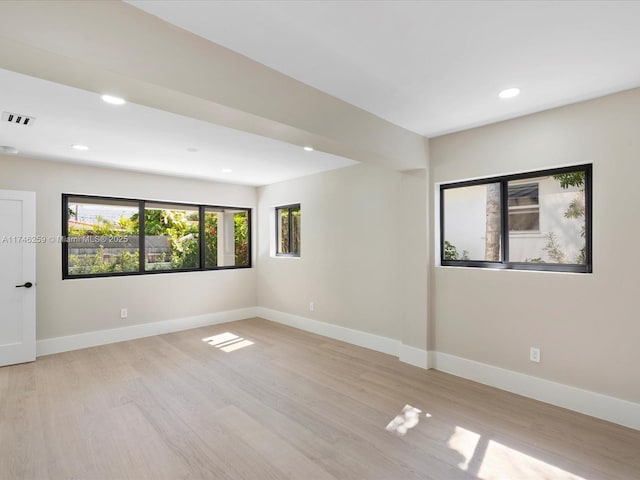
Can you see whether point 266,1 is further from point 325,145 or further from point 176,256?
point 176,256

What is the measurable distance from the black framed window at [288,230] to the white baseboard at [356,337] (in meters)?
1.12

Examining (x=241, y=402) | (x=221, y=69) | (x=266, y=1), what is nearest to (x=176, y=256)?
(x=241, y=402)

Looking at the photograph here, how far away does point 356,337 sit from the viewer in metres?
4.66

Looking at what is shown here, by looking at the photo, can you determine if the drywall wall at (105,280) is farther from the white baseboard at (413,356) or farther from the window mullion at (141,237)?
the white baseboard at (413,356)

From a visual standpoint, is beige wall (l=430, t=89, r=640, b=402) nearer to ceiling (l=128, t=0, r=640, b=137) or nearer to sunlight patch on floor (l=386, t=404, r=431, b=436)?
ceiling (l=128, t=0, r=640, b=137)

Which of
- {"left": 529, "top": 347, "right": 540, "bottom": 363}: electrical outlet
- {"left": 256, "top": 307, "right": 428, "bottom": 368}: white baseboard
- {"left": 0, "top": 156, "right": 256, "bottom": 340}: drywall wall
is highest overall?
{"left": 0, "top": 156, "right": 256, "bottom": 340}: drywall wall

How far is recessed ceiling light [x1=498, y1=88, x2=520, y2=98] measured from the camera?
2590 millimetres

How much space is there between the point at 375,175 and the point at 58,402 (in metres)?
4.17

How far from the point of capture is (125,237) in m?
5.07

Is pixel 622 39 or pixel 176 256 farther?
pixel 176 256

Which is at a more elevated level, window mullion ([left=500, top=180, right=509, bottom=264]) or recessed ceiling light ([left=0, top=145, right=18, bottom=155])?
recessed ceiling light ([left=0, top=145, right=18, bottom=155])

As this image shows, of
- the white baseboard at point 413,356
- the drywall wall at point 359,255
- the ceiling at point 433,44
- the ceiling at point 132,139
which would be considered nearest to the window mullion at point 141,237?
the ceiling at point 132,139

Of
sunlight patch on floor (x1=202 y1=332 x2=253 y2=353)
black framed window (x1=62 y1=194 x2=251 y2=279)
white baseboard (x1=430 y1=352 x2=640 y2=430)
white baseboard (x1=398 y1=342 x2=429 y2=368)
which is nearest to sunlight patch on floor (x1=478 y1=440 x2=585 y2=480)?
white baseboard (x1=430 y1=352 x2=640 y2=430)

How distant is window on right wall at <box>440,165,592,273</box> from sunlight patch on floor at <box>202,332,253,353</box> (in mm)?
2938
